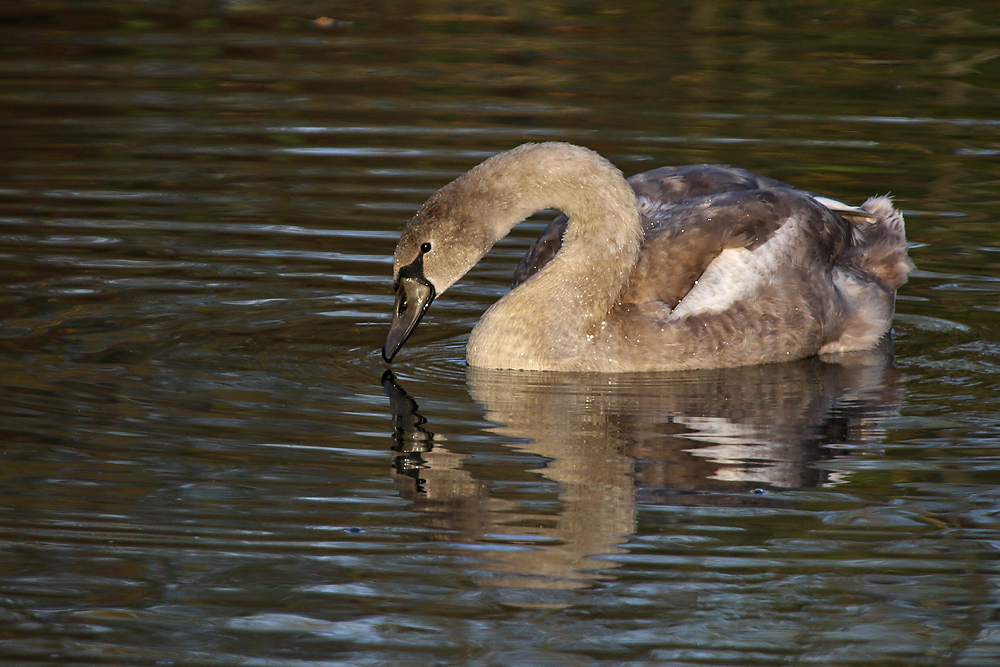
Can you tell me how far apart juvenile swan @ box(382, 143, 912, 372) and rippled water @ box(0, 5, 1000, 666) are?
7.1 inches

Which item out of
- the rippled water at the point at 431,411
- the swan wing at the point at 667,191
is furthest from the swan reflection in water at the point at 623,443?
the swan wing at the point at 667,191

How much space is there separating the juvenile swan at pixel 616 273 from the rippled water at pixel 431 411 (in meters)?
0.18

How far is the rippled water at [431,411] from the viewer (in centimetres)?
532

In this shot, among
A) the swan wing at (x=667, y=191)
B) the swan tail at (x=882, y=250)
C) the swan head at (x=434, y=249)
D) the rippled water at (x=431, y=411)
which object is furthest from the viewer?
the swan tail at (x=882, y=250)

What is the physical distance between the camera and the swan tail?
9359 mm

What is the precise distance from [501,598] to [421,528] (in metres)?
0.73

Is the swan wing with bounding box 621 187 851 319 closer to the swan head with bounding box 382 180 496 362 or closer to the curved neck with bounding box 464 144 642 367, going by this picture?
the curved neck with bounding box 464 144 642 367

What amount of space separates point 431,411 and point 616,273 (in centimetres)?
136

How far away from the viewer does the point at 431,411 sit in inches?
299

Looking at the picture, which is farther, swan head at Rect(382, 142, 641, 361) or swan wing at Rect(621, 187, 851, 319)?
swan wing at Rect(621, 187, 851, 319)

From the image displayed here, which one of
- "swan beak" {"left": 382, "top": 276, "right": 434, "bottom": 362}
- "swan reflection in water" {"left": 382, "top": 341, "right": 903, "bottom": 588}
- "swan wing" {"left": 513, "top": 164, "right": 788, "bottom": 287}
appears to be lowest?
"swan reflection in water" {"left": 382, "top": 341, "right": 903, "bottom": 588}

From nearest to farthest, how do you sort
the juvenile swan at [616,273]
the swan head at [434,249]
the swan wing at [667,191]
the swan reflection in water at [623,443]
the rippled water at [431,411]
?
the rippled water at [431,411] < the swan reflection in water at [623,443] < the swan head at [434,249] < the juvenile swan at [616,273] < the swan wing at [667,191]

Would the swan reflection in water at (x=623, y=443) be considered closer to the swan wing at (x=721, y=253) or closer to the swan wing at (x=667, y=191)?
the swan wing at (x=721, y=253)

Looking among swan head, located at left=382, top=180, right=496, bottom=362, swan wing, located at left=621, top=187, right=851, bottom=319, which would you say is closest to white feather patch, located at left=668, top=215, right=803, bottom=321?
swan wing, located at left=621, top=187, right=851, bottom=319
